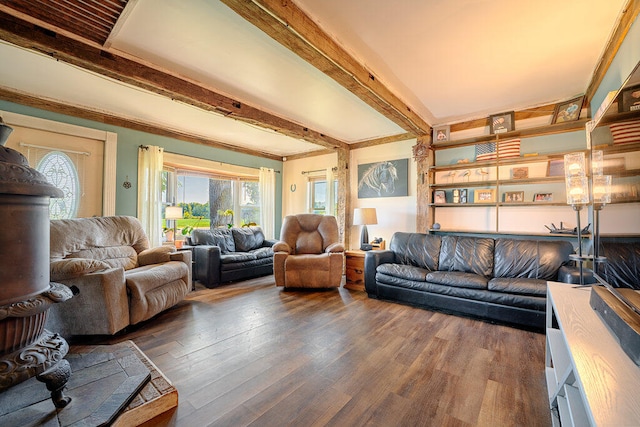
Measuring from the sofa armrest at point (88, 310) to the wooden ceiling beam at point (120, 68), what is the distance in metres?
1.72

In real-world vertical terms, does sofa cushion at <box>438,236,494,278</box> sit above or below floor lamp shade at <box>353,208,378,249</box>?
below

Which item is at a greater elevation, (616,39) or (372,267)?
(616,39)

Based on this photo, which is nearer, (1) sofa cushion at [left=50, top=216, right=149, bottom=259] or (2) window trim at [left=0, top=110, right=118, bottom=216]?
(1) sofa cushion at [left=50, top=216, right=149, bottom=259]

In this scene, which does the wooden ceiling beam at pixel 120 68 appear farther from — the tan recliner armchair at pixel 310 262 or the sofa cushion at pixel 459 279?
the sofa cushion at pixel 459 279

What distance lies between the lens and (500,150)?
3.50m

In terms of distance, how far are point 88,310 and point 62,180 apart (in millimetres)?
2235

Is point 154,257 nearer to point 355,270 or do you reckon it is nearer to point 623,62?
point 355,270

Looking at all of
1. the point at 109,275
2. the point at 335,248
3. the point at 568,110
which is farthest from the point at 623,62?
the point at 109,275

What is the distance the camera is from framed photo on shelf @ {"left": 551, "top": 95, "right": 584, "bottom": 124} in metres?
2.98

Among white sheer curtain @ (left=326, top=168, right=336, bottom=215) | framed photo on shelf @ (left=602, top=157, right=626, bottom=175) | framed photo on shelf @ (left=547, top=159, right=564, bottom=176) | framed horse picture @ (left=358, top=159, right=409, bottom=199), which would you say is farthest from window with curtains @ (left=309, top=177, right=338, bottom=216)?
framed photo on shelf @ (left=602, top=157, right=626, bottom=175)

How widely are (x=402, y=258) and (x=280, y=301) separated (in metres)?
1.69

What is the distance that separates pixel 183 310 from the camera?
2.88 metres

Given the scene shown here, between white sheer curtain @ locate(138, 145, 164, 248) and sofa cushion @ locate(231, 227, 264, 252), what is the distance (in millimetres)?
1163

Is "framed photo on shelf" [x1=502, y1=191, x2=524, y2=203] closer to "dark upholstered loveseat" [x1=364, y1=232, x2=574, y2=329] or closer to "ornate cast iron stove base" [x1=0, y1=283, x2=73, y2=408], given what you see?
"dark upholstered loveseat" [x1=364, y1=232, x2=574, y2=329]
